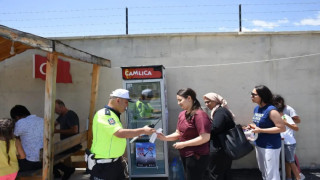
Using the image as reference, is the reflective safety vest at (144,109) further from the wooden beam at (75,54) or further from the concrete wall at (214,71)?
the wooden beam at (75,54)

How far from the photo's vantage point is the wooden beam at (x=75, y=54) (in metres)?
3.55

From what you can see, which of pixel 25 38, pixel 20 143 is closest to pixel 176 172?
pixel 20 143

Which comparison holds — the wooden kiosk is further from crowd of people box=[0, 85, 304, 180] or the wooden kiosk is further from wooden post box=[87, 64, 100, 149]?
wooden post box=[87, 64, 100, 149]

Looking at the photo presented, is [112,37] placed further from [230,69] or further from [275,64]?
[275,64]

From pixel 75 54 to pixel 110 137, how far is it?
1884mm

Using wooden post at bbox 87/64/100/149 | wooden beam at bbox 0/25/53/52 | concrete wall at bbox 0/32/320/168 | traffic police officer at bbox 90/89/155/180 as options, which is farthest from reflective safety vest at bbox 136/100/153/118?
traffic police officer at bbox 90/89/155/180

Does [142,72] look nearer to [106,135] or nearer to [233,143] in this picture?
[233,143]

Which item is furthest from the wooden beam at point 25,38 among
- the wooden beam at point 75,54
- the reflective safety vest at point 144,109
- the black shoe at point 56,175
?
the black shoe at point 56,175

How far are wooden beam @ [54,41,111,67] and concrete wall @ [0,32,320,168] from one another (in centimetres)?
63

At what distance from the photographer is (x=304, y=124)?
5453 millimetres

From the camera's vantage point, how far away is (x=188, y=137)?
292cm

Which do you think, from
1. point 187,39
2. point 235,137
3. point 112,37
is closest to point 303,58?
point 187,39

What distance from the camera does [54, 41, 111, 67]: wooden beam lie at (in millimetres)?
3555

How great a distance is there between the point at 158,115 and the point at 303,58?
3150mm
